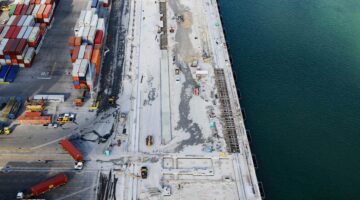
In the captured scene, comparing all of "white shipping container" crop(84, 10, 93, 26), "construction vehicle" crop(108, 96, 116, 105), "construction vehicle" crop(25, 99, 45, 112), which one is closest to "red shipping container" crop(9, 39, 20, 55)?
"construction vehicle" crop(25, 99, 45, 112)

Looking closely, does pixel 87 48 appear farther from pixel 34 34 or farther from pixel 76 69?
pixel 34 34

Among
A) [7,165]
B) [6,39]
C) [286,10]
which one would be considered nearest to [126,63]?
[6,39]

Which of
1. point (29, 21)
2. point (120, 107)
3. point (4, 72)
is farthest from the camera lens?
point (29, 21)

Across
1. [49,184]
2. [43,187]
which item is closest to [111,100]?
[49,184]

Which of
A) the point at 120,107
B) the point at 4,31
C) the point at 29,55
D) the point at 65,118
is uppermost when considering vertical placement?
the point at 4,31

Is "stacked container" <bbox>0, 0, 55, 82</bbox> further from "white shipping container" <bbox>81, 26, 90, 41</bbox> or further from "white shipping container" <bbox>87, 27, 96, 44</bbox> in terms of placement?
"white shipping container" <bbox>87, 27, 96, 44</bbox>

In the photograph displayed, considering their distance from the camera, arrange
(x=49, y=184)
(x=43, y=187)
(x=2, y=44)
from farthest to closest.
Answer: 1. (x=2, y=44)
2. (x=49, y=184)
3. (x=43, y=187)
